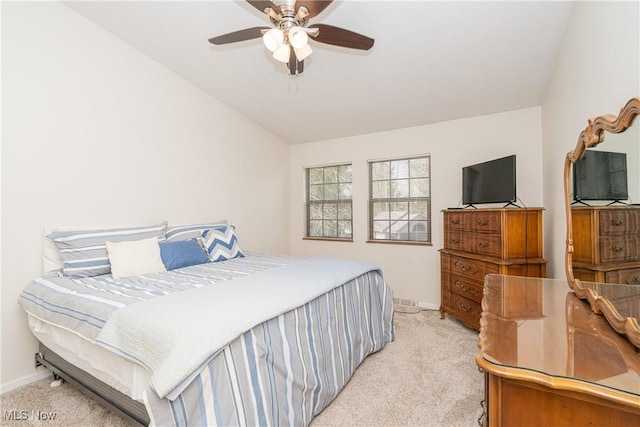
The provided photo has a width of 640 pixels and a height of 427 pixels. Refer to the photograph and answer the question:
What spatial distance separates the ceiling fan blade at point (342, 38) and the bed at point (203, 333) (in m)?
1.56

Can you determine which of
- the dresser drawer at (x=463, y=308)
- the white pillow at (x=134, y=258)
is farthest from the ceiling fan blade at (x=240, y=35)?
the dresser drawer at (x=463, y=308)

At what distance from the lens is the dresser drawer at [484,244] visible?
8.64 feet

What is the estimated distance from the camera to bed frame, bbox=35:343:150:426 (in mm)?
1479

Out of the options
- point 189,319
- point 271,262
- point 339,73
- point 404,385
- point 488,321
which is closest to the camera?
point 488,321

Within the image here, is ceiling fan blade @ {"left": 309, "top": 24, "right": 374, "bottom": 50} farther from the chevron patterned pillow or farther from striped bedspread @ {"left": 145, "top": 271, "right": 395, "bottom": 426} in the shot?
the chevron patterned pillow

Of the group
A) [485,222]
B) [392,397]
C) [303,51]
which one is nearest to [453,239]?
[485,222]

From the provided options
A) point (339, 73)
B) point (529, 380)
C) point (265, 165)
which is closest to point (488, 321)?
point (529, 380)

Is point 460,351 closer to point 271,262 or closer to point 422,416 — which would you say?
point 422,416

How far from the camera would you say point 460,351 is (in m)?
2.54

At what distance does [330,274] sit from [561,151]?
6.69 feet

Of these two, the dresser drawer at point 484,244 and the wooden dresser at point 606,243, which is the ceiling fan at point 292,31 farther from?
the dresser drawer at point 484,244

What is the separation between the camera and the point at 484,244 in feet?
9.12

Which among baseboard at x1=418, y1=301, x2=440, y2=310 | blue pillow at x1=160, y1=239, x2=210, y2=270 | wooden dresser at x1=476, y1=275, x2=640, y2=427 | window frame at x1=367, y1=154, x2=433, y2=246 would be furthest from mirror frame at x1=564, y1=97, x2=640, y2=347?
blue pillow at x1=160, y1=239, x2=210, y2=270

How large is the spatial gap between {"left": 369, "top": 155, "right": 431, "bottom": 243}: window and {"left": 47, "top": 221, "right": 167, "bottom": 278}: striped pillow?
120 inches
